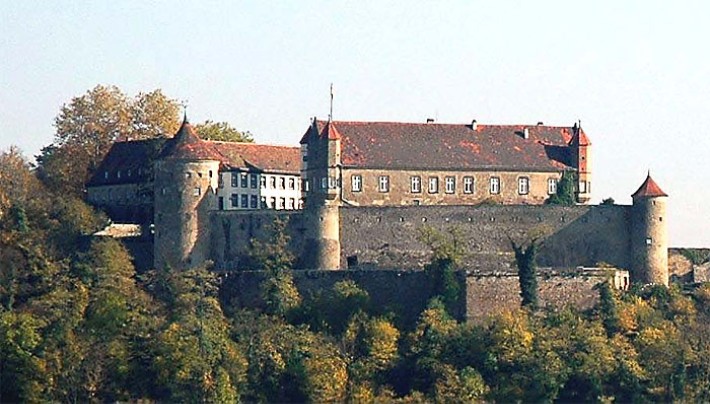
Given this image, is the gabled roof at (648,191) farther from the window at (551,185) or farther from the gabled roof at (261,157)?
the gabled roof at (261,157)

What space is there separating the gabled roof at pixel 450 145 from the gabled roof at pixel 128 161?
22.4 feet

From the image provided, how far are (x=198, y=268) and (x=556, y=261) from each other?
12.2 metres

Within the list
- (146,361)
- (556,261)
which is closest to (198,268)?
(146,361)

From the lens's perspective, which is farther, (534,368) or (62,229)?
(62,229)

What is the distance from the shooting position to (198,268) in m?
87.1

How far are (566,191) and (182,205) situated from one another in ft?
44.6

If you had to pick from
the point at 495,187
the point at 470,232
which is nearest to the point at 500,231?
the point at 470,232

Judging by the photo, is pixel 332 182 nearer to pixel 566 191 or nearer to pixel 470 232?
pixel 470 232

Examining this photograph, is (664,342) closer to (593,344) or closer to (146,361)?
(593,344)

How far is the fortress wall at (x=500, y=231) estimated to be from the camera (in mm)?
87812

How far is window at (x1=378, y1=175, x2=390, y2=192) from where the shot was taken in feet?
297

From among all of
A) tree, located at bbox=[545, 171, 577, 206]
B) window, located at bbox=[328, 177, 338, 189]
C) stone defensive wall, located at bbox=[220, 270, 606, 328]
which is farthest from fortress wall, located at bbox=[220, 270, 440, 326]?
tree, located at bbox=[545, 171, 577, 206]

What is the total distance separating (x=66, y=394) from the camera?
8200 centimetres

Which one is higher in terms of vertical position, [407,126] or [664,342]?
[407,126]
